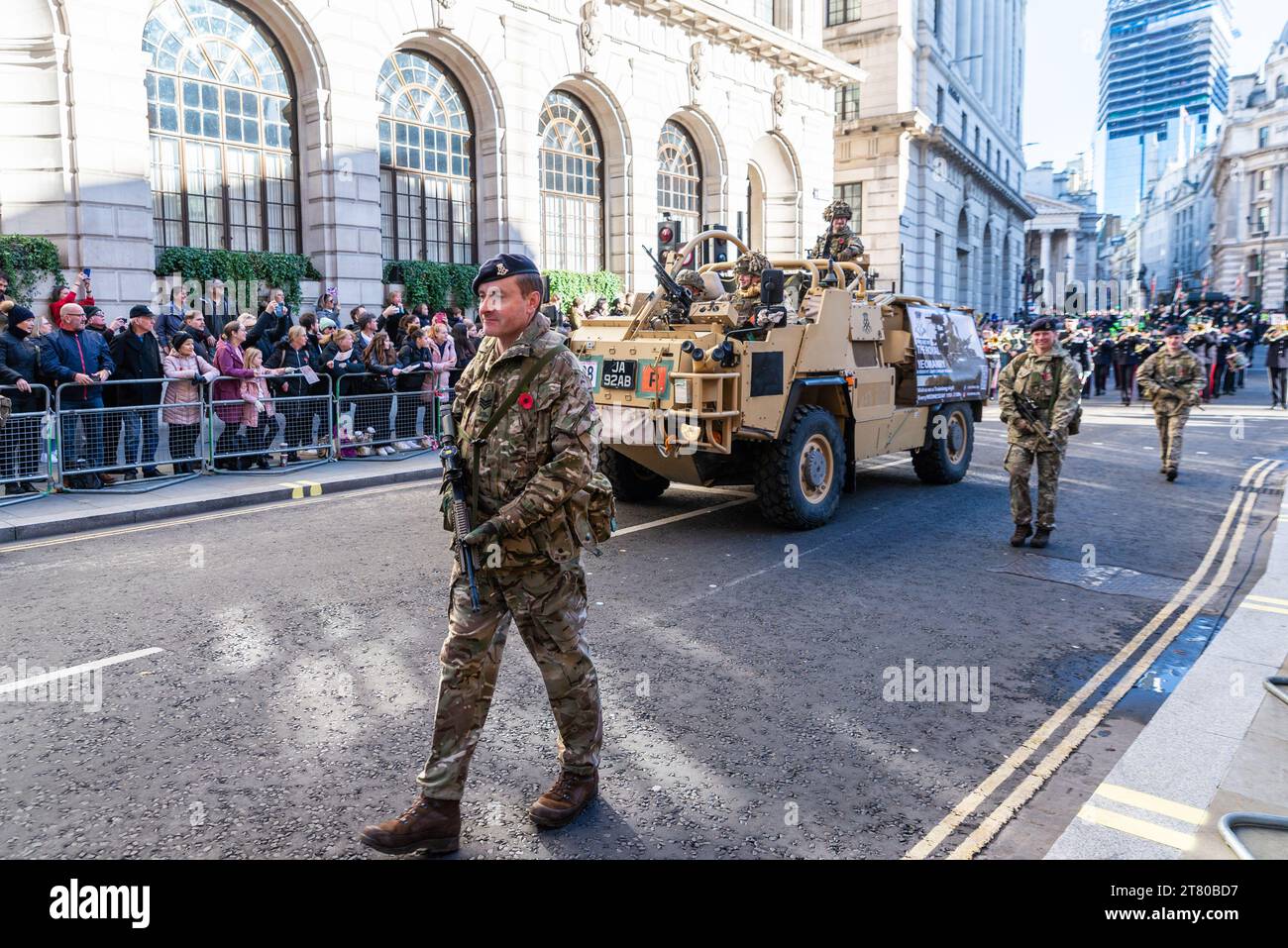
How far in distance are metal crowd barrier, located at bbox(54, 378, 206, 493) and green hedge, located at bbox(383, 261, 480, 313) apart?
30.7 ft

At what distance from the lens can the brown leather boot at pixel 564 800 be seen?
11.6 feet

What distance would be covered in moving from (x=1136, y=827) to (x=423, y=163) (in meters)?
20.2

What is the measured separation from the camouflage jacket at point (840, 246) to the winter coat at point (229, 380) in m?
6.99

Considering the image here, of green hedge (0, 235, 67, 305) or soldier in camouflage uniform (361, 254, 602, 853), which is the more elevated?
green hedge (0, 235, 67, 305)

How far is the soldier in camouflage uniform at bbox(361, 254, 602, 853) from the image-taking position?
137 inches

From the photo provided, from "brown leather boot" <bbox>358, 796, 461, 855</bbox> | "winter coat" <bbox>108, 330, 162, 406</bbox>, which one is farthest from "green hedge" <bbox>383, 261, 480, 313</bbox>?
"brown leather boot" <bbox>358, 796, 461, 855</bbox>

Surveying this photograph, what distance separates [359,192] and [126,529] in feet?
38.0

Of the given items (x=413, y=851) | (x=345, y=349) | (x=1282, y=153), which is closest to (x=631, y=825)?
(x=413, y=851)

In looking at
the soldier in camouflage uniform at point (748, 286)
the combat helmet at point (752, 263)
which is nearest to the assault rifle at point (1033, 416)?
the soldier in camouflage uniform at point (748, 286)

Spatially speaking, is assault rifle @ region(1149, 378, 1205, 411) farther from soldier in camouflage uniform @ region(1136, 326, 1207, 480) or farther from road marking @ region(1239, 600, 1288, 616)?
road marking @ region(1239, 600, 1288, 616)

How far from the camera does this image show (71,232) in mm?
15000

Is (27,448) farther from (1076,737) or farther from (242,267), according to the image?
(1076,737)

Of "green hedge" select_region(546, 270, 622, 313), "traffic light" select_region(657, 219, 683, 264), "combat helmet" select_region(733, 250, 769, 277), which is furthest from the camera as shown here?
"green hedge" select_region(546, 270, 622, 313)
